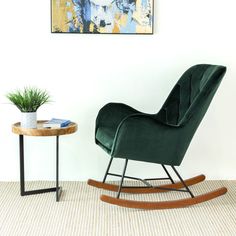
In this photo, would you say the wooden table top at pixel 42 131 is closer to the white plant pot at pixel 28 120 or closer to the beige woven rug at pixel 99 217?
the white plant pot at pixel 28 120

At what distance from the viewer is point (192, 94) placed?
9.89 feet

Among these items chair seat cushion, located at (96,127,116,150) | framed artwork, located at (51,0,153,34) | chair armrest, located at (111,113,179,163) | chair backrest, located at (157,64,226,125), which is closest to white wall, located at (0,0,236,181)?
framed artwork, located at (51,0,153,34)

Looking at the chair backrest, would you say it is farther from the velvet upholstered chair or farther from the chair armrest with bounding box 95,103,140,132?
the chair armrest with bounding box 95,103,140,132

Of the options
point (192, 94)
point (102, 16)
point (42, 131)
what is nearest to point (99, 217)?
point (42, 131)

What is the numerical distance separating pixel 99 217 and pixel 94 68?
1.16m

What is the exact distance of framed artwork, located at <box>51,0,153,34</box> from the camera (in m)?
3.20

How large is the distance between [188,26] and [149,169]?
→ 3.67 ft

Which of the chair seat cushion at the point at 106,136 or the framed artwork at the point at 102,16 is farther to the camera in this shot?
the framed artwork at the point at 102,16

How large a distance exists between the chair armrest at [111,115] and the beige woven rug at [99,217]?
0.49 m

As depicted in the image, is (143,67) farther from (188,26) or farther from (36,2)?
(36,2)

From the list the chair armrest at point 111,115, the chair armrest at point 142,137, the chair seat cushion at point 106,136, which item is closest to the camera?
the chair armrest at point 142,137

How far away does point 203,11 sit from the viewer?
327 cm

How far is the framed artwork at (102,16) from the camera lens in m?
3.20

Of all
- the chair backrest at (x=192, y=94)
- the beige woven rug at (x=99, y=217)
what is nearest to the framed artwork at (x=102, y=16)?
the chair backrest at (x=192, y=94)
